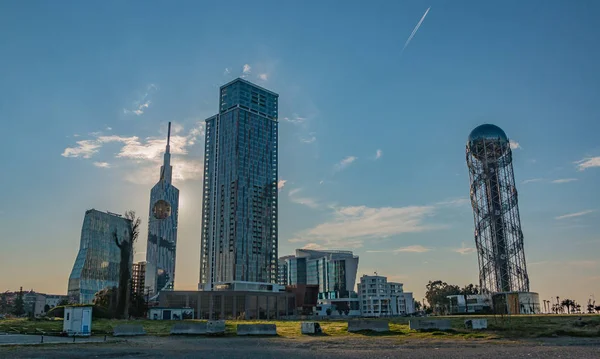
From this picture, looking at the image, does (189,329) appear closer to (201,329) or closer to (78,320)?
(201,329)

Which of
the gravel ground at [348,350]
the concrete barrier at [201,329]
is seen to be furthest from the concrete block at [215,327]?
the gravel ground at [348,350]

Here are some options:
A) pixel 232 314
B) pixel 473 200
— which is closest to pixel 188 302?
pixel 232 314

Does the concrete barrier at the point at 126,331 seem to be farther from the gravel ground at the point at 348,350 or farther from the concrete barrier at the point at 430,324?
the concrete barrier at the point at 430,324

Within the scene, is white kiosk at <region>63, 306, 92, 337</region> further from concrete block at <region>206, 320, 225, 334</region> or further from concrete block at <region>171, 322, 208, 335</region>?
concrete block at <region>206, 320, 225, 334</region>

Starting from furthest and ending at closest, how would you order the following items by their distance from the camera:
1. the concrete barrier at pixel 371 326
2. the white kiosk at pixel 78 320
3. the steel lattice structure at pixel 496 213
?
1. the steel lattice structure at pixel 496 213
2. the concrete barrier at pixel 371 326
3. the white kiosk at pixel 78 320

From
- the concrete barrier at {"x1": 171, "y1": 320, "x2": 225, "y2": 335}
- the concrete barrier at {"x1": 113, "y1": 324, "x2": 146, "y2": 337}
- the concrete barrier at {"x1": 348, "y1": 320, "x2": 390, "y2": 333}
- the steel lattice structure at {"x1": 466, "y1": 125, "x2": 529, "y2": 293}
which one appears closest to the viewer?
the concrete barrier at {"x1": 113, "y1": 324, "x2": 146, "y2": 337}

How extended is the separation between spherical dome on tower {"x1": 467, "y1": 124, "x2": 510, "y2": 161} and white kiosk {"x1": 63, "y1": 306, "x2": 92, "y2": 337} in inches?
5108

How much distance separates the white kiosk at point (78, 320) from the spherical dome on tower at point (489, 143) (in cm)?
12974

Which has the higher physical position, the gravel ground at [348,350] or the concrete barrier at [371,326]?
the concrete barrier at [371,326]

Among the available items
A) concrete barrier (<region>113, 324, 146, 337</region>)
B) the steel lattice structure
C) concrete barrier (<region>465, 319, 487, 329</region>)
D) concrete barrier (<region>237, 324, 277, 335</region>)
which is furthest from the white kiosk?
the steel lattice structure

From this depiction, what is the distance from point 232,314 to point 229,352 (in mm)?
152157

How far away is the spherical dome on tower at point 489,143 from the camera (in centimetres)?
15350

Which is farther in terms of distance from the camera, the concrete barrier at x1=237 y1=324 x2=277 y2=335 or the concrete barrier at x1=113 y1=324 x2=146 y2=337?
the concrete barrier at x1=237 y1=324 x2=277 y2=335

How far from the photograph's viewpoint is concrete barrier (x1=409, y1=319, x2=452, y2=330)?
5447 cm
